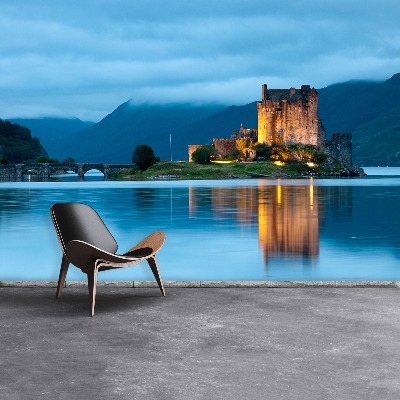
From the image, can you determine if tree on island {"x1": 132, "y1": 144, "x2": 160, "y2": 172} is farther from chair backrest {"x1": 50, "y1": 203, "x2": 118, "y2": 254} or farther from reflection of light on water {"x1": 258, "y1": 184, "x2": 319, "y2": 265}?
chair backrest {"x1": 50, "y1": 203, "x2": 118, "y2": 254}

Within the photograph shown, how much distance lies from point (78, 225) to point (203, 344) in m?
2.38

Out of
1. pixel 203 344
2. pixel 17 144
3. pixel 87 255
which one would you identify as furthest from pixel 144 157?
pixel 203 344

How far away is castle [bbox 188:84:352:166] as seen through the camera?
122312mm

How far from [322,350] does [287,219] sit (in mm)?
21720

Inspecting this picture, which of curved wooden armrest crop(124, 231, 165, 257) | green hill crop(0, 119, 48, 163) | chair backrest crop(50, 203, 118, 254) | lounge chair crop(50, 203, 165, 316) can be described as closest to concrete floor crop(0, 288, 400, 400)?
lounge chair crop(50, 203, 165, 316)

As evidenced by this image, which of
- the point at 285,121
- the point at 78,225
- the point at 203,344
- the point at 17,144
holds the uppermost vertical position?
the point at 285,121

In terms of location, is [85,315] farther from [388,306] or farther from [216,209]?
[216,209]

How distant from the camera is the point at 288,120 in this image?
12231 cm

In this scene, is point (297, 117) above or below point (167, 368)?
above

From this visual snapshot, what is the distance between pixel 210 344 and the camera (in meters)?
5.01

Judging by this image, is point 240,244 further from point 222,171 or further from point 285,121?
point 285,121

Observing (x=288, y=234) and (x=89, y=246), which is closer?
(x=89, y=246)

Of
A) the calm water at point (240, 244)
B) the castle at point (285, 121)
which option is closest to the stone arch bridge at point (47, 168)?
the castle at point (285, 121)

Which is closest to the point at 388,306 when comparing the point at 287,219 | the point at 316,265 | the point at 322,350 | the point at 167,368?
the point at 322,350
